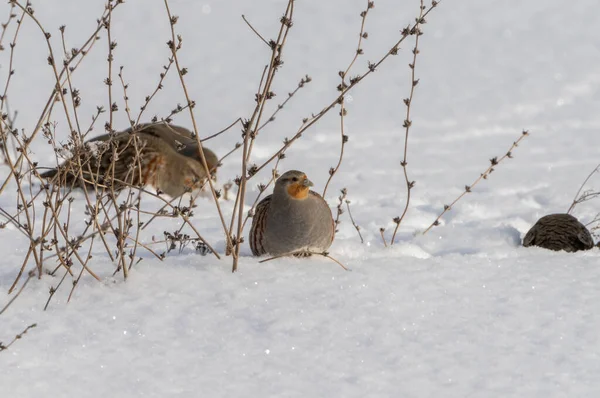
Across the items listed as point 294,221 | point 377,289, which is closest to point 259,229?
point 294,221

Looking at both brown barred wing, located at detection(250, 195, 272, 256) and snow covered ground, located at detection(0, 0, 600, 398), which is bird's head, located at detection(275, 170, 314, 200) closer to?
brown barred wing, located at detection(250, 195, 272, 256)

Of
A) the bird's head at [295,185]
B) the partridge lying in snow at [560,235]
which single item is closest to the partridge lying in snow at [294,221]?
the bird's head at [295,185]

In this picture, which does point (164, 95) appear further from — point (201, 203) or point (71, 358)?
point (71, 358)

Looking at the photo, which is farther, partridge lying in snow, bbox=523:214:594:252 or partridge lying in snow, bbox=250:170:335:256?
partridge lying in snow, bbox=523:214:594:252

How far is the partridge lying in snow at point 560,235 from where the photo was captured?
3.93 m

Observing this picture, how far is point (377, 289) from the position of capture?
2.93 meters

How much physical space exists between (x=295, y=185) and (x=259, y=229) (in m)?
0.26

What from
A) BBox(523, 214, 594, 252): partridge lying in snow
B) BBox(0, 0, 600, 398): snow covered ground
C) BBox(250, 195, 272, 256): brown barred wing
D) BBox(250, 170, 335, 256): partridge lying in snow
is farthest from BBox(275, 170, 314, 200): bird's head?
BBox(523, 214, 594, 252): partridge lying in snow

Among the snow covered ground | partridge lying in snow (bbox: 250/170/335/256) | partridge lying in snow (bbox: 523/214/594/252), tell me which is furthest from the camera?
partridge lying in snow (bbox: 523/214/594/252)

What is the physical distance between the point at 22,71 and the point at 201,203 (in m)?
5.35

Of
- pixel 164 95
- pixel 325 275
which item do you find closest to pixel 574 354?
pixel 325 275

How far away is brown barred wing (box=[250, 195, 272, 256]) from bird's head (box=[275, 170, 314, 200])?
0.16m

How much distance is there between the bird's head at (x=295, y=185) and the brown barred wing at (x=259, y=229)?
16 centimetres

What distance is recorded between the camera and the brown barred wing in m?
3.40
